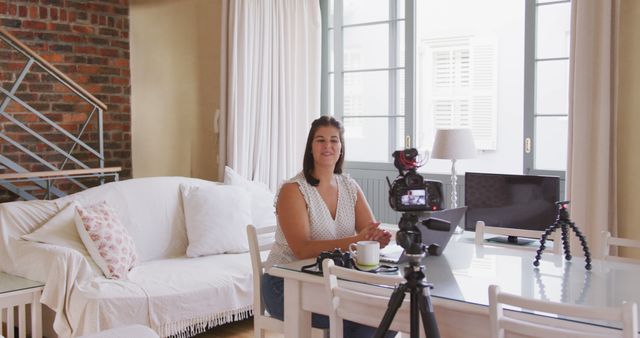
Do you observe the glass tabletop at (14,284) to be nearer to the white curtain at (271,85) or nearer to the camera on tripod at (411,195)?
the white curtain at (271,85)

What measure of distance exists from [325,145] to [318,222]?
33 cm

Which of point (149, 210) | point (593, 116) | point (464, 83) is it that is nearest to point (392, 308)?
point (593, 116)

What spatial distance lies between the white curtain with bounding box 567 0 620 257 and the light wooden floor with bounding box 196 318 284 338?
1.89 m

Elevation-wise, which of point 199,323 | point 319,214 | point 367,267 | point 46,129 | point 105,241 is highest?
point 46,129

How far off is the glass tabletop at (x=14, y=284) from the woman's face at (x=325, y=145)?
163cm

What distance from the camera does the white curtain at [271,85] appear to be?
16.8ft

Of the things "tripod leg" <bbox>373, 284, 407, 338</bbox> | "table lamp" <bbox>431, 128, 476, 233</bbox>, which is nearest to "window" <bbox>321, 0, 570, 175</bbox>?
"table lamp" <bbox>431, 128, 476, 233</bbox>

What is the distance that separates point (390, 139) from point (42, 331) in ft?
Answer: 9.14

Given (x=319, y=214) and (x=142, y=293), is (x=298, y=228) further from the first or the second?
(x=142, y=293)

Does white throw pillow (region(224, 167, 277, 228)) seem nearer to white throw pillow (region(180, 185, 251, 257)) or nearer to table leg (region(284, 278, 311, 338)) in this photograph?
white throw pillow (region(180, 185, 251, 257))

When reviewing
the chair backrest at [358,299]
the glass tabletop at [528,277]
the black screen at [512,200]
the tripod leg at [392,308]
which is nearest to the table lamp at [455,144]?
the black screen at [512,200]

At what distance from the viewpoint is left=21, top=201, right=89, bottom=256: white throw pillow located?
3.60 metres

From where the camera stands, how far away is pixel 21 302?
3.30m

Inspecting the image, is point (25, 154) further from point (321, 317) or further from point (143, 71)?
point (321, 317)
